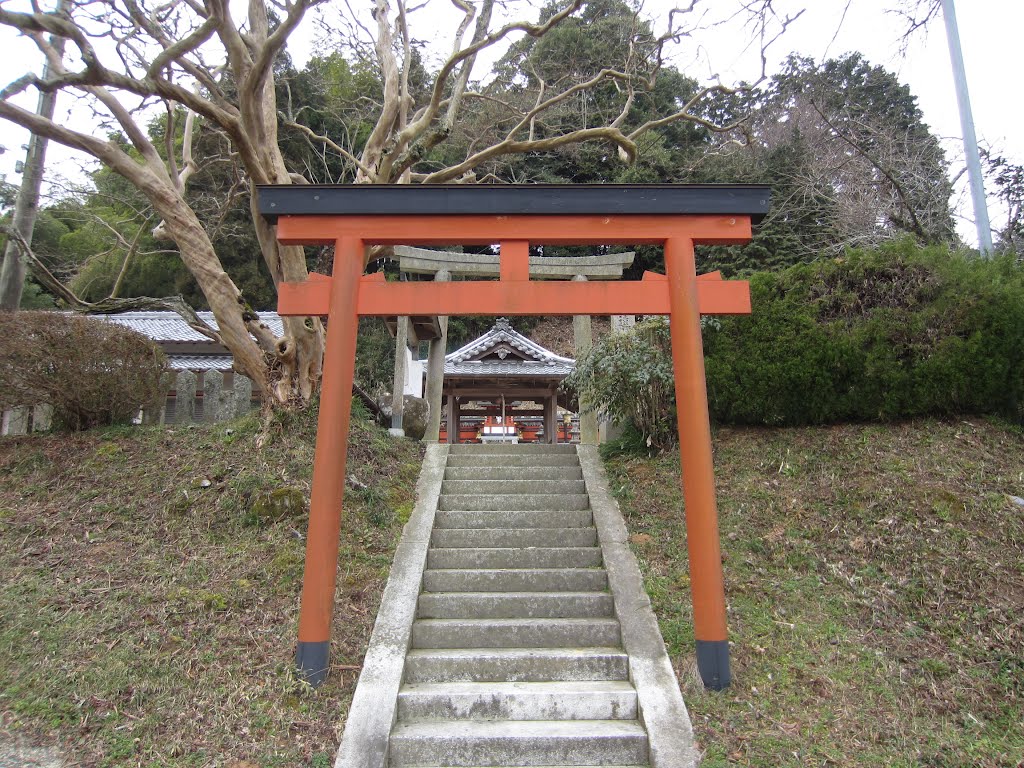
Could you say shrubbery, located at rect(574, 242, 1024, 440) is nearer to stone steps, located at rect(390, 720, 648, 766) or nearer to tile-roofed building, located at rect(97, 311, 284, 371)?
stone steps, located at rect(390, 720, 648, 766)

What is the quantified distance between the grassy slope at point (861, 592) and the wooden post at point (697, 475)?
29cm

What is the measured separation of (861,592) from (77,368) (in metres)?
8.38

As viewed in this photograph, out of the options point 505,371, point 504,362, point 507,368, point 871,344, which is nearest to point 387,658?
point 871,344

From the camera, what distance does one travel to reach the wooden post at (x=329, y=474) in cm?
464

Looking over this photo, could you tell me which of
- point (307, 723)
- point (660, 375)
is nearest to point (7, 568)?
point (307, 723)

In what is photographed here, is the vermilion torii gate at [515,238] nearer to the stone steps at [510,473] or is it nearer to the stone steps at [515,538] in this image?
the stone steps at [515,538]

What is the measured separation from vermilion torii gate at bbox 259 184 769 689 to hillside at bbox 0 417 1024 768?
1458mm

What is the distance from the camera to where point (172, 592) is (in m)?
5.31

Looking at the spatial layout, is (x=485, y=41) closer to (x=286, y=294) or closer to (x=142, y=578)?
(x=286, y=294)

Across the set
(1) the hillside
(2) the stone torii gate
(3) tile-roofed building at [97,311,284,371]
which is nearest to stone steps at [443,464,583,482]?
(1) the hillside

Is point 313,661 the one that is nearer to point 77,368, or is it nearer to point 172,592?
point 172,592

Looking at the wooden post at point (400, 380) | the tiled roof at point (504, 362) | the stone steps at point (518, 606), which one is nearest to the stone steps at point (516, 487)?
the stone steps at point (518, 606)

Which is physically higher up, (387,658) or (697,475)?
(697,475)

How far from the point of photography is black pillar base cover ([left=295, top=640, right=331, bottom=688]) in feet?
15.0
